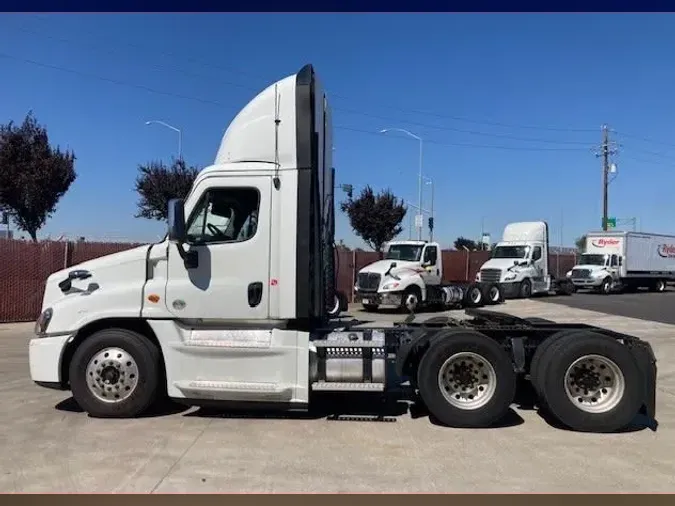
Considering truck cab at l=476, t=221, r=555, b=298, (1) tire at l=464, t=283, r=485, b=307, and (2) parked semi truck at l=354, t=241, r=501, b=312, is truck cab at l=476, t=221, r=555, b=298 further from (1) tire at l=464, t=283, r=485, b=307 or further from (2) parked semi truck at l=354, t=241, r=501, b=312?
(2) parked semi truck at l=354, t=241, r=501, b=312

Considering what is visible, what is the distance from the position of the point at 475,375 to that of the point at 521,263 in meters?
24.1

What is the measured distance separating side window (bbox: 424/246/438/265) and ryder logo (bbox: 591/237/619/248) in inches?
734

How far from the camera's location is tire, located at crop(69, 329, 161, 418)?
718 centimetres

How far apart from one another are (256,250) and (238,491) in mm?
2914

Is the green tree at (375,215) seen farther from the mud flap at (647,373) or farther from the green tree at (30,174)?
the mud flap at (647,373)

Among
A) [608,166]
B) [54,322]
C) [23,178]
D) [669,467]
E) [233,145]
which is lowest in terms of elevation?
[669,467]

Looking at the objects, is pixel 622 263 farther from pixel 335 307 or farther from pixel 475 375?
pixel 475 375

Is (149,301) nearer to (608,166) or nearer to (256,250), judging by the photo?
(256,250)

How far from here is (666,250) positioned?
4134 cm

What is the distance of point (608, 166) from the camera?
57.2 metres

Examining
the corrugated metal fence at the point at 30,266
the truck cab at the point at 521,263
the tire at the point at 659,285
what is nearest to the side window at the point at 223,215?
the corrugated metal fence at the point at 30,266

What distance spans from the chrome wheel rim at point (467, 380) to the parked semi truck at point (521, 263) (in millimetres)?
22332

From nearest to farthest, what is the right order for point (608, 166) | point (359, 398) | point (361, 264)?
point (359, 398), point (361, 264), point (608, 166)

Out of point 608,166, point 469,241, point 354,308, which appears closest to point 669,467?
point 354,308
